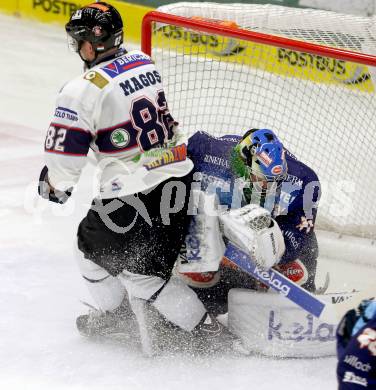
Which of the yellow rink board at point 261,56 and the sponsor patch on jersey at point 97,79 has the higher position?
the sponsor patch on jersey at point 97,79

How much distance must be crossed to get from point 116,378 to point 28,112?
3.22 m

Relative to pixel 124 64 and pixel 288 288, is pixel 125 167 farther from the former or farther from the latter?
pixel 288 288

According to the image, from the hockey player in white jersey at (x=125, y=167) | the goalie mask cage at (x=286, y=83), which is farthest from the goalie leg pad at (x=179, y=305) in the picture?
the goalie mask cage at (x=286, y=83)

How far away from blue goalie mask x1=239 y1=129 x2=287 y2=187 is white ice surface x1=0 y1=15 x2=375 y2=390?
2.10ft

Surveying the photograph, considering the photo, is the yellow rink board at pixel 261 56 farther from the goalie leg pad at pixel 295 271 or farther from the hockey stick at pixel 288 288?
the hockey stick at pixel 288 288

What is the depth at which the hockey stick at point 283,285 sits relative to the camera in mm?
3162

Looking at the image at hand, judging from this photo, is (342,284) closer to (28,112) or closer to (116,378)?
(116,378)

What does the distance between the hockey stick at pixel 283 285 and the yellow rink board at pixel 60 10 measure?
439cm

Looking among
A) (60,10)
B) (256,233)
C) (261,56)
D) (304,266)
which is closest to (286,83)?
(261,56)

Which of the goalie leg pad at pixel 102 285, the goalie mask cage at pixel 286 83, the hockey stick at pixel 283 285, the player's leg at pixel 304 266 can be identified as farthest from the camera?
the goalie mask cage at pixel 286 83

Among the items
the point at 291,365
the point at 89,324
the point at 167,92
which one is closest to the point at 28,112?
the point at 167,92

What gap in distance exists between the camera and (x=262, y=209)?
3.15m

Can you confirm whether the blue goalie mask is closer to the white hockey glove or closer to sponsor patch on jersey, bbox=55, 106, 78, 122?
the white hockey glove

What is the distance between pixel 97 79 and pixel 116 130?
178 millimetres
